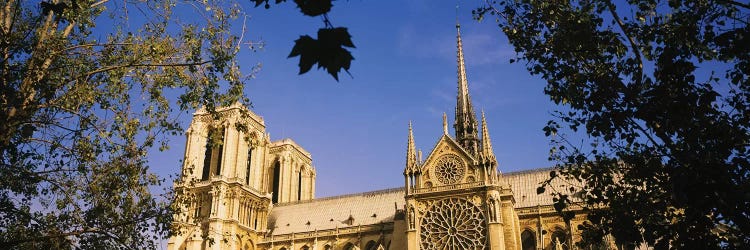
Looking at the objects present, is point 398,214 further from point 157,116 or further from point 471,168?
point 157,116

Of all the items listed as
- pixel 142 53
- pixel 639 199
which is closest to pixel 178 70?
pixel 142 53

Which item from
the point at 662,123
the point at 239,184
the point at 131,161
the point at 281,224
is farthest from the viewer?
the point at 281,224

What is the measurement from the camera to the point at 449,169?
47000 millimetres

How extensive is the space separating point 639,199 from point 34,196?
54.2 ft

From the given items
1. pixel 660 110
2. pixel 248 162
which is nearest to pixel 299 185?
pixel 248 162

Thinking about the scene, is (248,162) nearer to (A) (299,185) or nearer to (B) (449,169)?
(A) (299,185)

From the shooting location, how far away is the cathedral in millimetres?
44906

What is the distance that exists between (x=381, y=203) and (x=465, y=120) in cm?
1263

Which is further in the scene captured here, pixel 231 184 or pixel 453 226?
pixel 231 184

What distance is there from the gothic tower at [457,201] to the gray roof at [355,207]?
27.2ft

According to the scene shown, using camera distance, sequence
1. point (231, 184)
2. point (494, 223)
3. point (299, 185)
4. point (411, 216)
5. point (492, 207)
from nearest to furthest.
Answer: point (494, 223)
point (492, 207)
point (411, 216)
point (231, 184)
point (299, 185)

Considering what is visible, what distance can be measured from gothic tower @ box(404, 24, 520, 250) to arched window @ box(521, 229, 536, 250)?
3.10m

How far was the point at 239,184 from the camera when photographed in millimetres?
56906

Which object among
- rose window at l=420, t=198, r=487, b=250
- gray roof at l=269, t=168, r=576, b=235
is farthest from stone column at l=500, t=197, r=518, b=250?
gray roof at l=269, t=168, r=576, b=235
